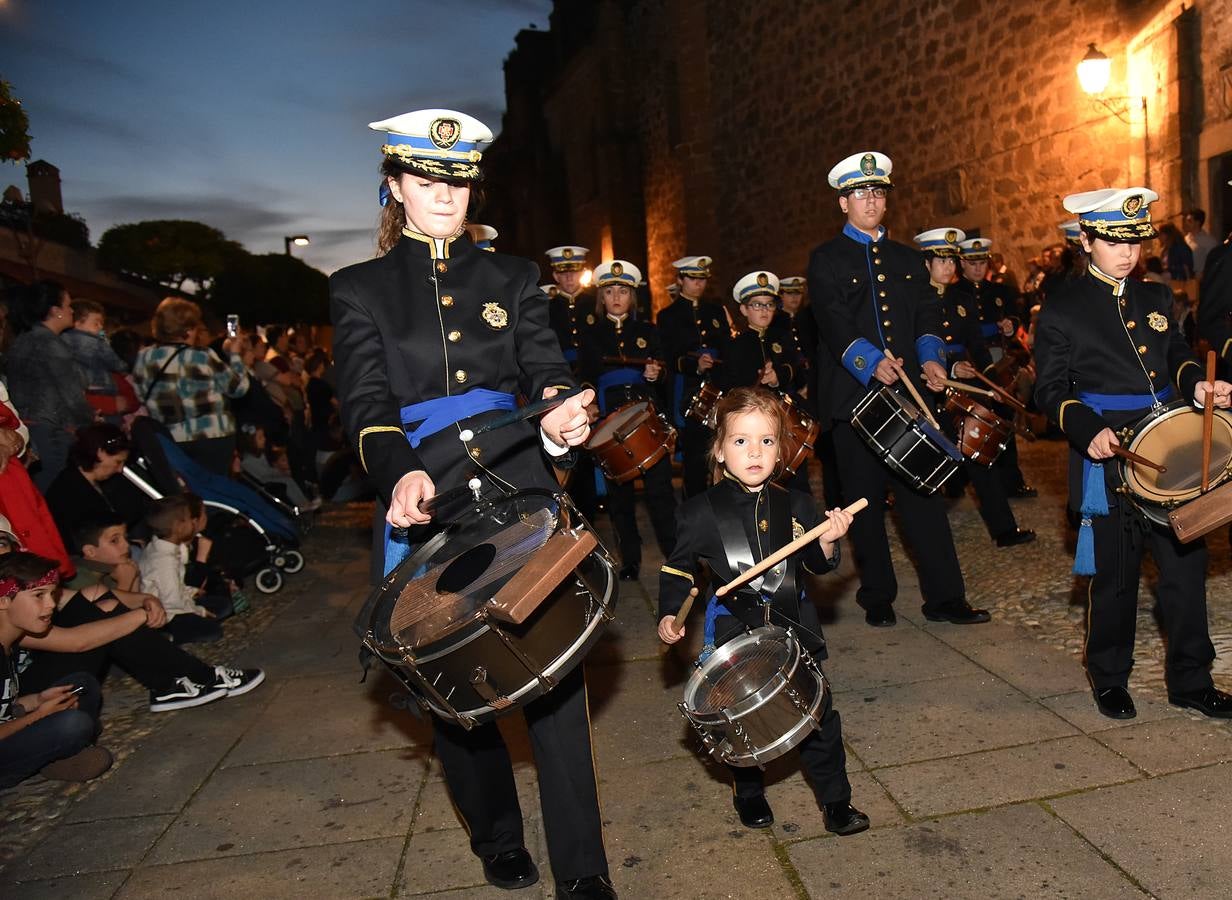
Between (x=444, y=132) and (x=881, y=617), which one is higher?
(x=444, y=132)

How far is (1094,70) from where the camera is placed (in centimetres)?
1123

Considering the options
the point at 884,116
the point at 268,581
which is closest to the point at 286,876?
the point at 268,581

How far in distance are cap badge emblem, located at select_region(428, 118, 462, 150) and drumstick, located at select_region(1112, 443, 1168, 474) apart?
2.54 m

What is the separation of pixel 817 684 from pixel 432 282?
1583mm

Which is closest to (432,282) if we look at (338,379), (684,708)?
(338,379)

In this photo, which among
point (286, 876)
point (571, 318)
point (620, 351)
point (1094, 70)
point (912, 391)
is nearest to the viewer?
point (286, 876)

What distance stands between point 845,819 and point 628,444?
3167 mm

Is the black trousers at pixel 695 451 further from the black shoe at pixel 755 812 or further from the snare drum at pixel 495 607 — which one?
the snare drum at pixel 495 607

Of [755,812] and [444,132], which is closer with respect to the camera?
[444,132]

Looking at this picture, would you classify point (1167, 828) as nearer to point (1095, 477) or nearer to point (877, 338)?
point (1095, 477)

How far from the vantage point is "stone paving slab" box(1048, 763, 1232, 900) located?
288cm

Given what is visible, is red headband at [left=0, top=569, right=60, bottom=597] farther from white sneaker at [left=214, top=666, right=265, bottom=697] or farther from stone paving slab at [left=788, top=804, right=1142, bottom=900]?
stone paving slab at [left=788, top=804, right=1142, bottom=900]

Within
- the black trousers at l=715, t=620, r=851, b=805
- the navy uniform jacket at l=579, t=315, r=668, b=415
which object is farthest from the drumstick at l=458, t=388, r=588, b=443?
the navy uniform jacket at l=579, t=315, r=668, b=415

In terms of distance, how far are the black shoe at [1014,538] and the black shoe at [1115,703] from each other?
283 cm
